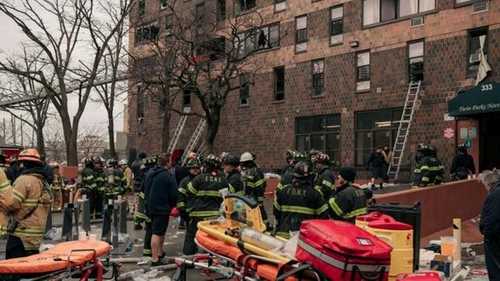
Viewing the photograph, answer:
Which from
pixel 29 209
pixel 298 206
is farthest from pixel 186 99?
pixel 29 209

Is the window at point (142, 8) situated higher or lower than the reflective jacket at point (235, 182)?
higher

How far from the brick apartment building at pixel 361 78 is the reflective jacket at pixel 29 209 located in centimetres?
1705

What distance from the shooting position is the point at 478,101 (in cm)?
2045

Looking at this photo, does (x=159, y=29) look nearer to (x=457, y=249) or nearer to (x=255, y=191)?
(x=255, y=191)

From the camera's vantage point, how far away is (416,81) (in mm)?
25297

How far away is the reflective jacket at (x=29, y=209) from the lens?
679cm

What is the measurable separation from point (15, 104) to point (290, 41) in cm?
2263

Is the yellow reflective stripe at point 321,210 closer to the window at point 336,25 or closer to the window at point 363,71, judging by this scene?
the window at point 363,71

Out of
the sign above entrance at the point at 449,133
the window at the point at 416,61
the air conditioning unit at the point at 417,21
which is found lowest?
the sign above entrance at the point at 449,133

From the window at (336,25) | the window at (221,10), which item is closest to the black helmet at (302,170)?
the window at (336,25)

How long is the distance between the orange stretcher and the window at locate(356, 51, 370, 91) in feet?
73.8

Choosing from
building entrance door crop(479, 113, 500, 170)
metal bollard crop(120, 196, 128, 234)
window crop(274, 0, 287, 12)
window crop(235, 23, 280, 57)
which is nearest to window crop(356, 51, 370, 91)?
building entrance door crop(479, 113, 500, 170)

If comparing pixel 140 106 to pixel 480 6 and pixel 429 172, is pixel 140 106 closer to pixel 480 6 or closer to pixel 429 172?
pixel 480 6

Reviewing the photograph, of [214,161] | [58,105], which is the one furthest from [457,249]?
[58,105]
